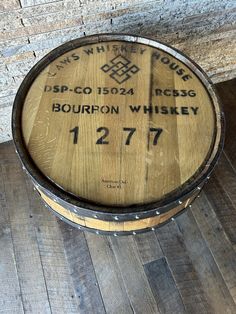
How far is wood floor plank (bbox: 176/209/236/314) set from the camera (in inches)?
54.1

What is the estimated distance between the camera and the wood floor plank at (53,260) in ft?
4.47

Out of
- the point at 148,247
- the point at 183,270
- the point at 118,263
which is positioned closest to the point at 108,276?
the point at 118,263

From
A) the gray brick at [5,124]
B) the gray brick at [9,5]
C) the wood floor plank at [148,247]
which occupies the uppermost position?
the gray brick at [9,5]

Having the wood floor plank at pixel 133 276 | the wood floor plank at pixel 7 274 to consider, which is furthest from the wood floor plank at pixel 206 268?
the wood floor plank at pixel 7 274

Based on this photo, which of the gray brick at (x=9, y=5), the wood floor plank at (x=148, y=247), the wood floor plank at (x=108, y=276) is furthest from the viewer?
the wood floor plank at (x=148, y=247)

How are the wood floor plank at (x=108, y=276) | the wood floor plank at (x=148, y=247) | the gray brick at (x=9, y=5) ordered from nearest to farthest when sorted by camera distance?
the gray brick at (x=9, y=5), the wood floor plank at (x=108, y=276), the wood floor plank at (x=148, y=247)

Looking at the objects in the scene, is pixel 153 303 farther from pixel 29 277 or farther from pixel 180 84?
pixel 180 84

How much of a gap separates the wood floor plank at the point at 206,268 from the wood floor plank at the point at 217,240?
2cm

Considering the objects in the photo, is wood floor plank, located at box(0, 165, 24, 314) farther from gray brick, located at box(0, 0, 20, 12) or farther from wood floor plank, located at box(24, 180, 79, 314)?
gray brick, located at box(0, 0, 20, 12)

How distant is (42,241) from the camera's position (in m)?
1.49

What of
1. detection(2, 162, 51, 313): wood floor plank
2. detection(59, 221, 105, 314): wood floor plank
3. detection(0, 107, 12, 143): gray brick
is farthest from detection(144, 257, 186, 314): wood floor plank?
detection(0, 107, 12, 143): gray brick

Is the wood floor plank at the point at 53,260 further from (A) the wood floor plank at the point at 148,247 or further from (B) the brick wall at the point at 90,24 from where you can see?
(B) the brick wall at the point at 90,24

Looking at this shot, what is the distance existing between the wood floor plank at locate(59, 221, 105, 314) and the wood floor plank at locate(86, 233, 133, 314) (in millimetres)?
22

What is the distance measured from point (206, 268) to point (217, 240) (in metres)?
0.14
